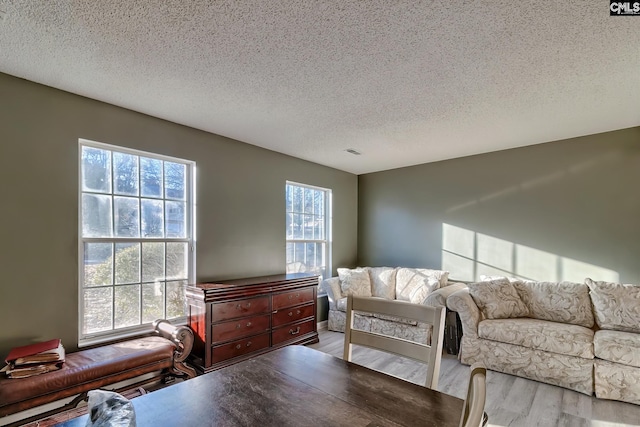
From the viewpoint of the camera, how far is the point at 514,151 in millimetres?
4145

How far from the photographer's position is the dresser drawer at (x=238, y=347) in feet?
9.80

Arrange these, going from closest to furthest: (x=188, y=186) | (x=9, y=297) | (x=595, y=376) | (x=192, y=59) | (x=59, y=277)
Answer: (x=192, y=59) → (x=9, y=297) → (x=59, y=277) → (x=595, y=376) → (x=188, y=186)

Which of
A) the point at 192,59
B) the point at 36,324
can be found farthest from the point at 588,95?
the point at 36,324

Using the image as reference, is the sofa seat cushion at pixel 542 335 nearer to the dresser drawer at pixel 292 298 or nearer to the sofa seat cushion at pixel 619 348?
the sofa seat cushion at pixel 619 348

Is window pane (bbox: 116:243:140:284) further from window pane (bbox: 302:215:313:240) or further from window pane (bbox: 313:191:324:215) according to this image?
window pane (bbox: 313:191:324:215)

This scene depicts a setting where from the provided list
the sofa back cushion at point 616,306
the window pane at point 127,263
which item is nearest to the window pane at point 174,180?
the window pane at point 127,263

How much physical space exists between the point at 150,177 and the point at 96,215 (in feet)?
1.89

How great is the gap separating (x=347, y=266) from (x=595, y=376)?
3328mm

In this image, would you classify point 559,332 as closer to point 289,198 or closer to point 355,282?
point 355,282

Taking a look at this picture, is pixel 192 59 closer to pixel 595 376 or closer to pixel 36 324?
pixel 36 324

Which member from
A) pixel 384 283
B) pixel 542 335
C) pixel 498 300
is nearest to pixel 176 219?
pixel 384 283

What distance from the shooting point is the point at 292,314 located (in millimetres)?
3791

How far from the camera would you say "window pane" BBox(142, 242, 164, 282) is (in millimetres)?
2979

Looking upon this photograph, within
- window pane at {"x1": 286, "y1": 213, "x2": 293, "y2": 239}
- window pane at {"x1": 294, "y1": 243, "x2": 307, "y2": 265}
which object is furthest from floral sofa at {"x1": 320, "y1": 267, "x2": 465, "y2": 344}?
window pane at {"x1": 286, "y1": 213, "x2": 293, "y2": 239}
